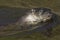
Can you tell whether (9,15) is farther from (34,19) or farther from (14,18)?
(34,19)

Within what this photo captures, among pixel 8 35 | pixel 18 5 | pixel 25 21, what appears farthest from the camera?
pixel 18 5

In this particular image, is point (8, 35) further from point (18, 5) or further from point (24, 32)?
point (18, 5)

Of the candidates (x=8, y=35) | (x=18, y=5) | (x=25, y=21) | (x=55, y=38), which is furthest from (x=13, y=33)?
(x=18, y=5)

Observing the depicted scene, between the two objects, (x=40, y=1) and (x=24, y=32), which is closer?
(x=24, y=32)

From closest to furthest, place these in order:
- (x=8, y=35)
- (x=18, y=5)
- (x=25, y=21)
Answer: (x=8, y=35) < (x=25, y=21) < (x=18, y=5)

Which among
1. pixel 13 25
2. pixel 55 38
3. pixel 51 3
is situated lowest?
pixel 55 38

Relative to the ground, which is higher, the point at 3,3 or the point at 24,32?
the point at 3,3

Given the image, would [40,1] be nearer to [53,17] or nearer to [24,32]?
[53,17]

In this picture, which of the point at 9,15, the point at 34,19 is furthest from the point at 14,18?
the point at 34,19

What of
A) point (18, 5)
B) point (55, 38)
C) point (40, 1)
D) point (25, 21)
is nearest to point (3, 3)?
point (18, 5)
